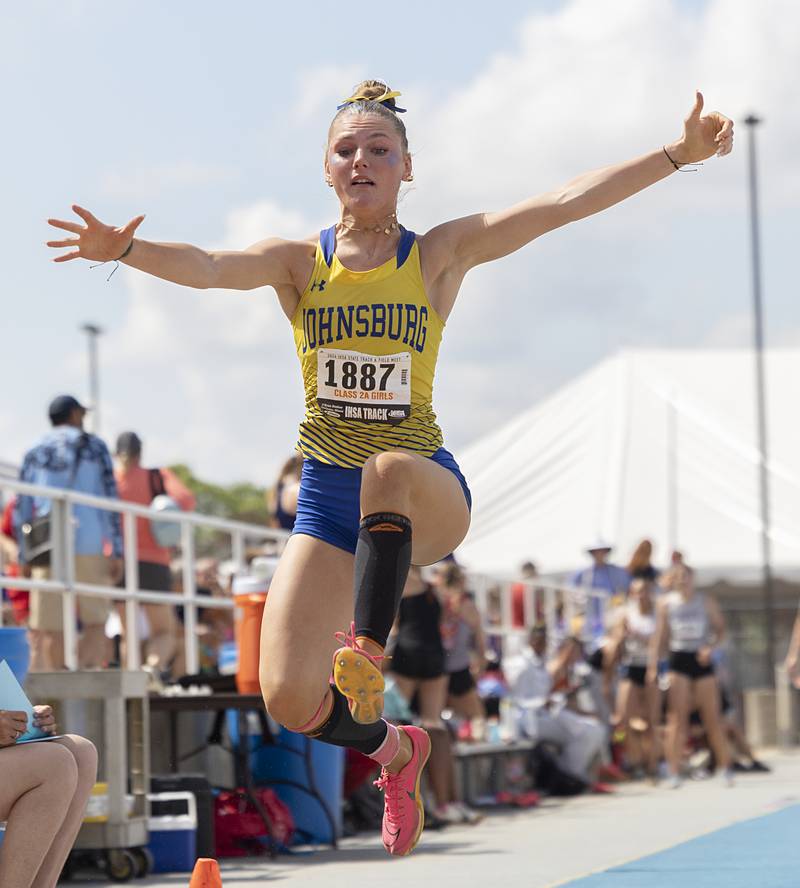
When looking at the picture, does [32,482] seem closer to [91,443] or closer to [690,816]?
[91,443]

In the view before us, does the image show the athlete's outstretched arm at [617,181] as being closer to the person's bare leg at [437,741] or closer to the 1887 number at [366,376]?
the 1887 number at [366,376]

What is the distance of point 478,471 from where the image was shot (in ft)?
121

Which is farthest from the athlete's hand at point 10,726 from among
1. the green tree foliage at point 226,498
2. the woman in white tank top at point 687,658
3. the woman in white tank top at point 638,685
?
the green tree foliage at point 226,498

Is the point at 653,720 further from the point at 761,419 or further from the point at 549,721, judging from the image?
the point at 761,419

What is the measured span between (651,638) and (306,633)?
11667 mm

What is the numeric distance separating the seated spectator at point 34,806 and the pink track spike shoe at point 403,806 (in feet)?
3.37

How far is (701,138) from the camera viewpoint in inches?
227

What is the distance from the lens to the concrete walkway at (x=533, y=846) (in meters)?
8.41

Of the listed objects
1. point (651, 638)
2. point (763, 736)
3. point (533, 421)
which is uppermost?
point (533, 421)

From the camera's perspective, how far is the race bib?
5.75m

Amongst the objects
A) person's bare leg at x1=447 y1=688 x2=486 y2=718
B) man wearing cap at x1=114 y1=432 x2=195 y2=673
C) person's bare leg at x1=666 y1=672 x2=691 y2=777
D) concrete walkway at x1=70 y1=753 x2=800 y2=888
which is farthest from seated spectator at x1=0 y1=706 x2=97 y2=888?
person's bare leg at x1=666 y1=672 x2=691 y2=777

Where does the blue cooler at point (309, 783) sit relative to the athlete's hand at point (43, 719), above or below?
below

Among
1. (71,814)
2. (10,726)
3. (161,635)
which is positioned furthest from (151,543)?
(10,726)

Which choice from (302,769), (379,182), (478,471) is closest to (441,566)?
(302,769)
